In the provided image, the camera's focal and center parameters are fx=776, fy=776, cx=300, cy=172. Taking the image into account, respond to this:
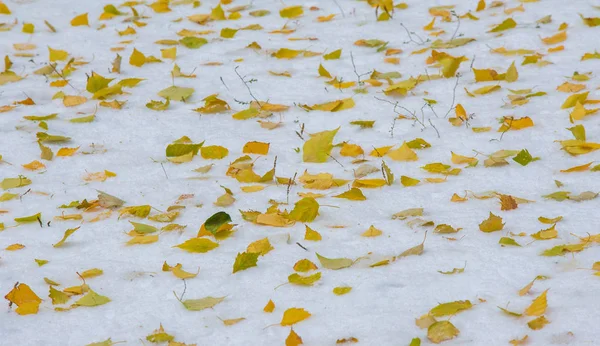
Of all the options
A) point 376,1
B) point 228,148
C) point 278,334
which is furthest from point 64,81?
point 278,334

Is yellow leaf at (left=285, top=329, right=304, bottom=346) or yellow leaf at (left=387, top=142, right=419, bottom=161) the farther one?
yellow leaf at (left=387, top=142, right=419, bottom=161)

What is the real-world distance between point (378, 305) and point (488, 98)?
176cm

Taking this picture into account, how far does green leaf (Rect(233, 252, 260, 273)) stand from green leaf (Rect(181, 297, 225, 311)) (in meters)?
0.16

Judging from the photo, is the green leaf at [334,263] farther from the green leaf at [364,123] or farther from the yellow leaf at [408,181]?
the green leaf at [364,123]

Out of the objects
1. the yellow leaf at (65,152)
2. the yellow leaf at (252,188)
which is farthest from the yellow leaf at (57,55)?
the yellow leaf at (252,188)

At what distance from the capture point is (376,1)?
4816mm

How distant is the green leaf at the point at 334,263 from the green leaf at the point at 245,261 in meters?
0.20

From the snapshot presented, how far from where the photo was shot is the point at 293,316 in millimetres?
2107

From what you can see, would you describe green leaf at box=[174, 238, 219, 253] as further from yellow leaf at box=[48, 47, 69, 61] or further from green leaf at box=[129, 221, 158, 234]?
yellow leaf at box=[48, 47, 69, 61]

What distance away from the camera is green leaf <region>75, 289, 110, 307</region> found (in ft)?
7.31

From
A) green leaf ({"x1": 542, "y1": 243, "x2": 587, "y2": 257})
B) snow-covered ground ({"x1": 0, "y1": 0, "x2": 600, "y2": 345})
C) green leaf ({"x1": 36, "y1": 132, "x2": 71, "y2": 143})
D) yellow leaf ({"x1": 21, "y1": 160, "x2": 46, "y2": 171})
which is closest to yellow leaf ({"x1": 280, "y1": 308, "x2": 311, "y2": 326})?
snow-covered ground ({"x1": 0, "y1": 0, "x2": 600, "y2": 345})

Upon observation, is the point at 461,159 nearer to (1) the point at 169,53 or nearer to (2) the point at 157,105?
(2) the point at 157,105

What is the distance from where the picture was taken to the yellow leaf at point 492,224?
8.11 ft

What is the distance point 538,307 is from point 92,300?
4.06 ft
